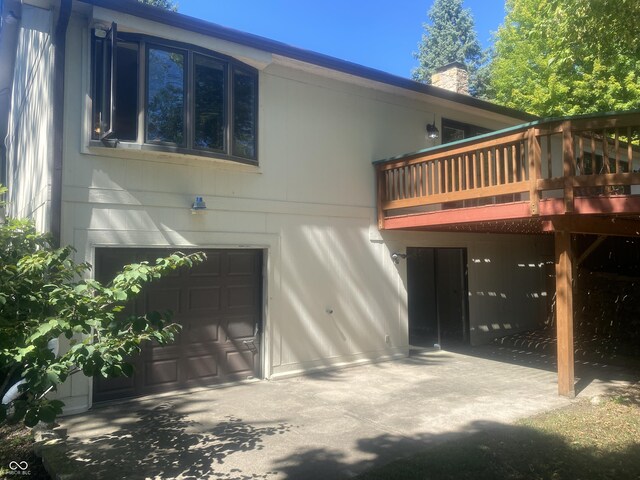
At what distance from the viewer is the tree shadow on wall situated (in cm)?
414

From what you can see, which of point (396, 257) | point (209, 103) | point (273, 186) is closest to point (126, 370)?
point (209, 103)

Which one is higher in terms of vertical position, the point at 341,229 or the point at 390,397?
the point at 341,229

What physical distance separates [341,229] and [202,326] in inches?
119

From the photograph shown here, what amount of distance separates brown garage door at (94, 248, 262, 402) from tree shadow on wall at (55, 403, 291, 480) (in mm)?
968

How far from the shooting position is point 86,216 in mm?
6102

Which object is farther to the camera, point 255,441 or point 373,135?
point 373,135

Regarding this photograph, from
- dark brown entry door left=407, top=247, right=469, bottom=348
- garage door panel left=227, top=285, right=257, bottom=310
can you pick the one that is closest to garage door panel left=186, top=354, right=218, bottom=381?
garage door panel left=227, top=285, right=257, bottom=310

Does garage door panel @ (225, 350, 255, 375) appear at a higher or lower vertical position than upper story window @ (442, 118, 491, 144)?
lower

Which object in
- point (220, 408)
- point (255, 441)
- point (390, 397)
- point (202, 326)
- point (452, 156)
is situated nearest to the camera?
point (255, 441)

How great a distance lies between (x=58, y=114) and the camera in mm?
5902

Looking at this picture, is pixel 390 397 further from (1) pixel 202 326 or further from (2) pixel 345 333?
(1) pixel 202 326

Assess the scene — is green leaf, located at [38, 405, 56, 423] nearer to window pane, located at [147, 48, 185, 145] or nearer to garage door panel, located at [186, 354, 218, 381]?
garage door panel, located at [186, 354, 218, 381]

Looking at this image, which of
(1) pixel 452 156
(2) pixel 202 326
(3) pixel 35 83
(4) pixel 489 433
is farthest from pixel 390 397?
(3) pixel 35 83

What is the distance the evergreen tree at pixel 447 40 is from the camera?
112 feet
